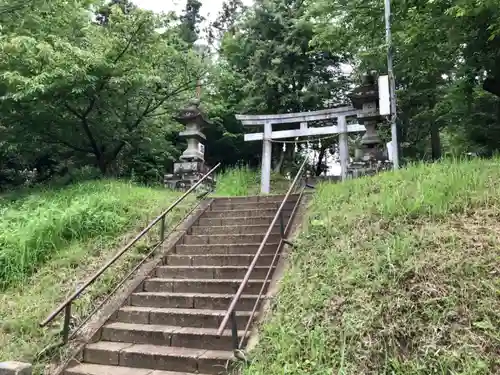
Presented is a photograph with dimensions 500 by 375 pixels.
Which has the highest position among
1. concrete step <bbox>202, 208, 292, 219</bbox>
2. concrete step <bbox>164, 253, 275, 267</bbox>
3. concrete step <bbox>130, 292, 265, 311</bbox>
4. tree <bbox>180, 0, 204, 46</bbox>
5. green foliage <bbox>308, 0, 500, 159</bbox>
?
tree <bbox>180, 0, 204, 46</bbox>

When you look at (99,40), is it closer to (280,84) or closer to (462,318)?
(280,84)

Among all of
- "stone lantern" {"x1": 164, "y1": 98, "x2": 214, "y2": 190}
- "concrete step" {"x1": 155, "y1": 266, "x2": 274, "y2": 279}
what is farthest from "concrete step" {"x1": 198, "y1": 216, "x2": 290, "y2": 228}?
"stone lantern" {"x1": 164, "y1": 98, "x2": 214, "y2": 190}

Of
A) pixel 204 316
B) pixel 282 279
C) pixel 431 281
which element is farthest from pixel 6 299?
pixel 431 281

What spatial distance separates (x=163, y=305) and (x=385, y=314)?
2.98m

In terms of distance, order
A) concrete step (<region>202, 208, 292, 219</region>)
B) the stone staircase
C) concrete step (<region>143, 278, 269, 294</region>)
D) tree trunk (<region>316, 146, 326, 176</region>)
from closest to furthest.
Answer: the stone staircase < concrete step (<region>143, 278, 269, 294</region>) < concrete step (<region>202, 208, 292, 219</region>) < tree trunk (<region>316, 146, 326, 176</region>)

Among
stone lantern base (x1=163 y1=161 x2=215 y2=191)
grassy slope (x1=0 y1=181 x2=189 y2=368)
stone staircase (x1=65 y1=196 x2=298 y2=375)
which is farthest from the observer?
stone lantern base (x1=163 y1=161 x2=215 y2=191)

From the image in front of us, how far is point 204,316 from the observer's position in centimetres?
502

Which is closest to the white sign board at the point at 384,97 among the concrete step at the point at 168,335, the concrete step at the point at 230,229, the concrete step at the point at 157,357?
the concrete step at the point at 230,229

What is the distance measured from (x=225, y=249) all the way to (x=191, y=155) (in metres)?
4.96

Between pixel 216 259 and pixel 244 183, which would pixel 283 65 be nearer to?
pixel 244 183

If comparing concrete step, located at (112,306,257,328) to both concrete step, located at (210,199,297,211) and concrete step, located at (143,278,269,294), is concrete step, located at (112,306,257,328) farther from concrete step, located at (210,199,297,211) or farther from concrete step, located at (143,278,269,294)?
concrete step, located at (210,199,297,211)

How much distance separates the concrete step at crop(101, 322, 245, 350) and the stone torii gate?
620 cm

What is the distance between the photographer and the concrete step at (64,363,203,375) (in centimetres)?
438

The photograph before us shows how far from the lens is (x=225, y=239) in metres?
6.95
